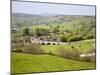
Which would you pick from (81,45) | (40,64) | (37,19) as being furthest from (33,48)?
(81,45)

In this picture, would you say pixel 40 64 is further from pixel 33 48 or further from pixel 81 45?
pixel 81 45

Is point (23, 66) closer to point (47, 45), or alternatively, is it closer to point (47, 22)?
point (47, 45)

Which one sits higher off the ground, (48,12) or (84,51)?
(48,12)

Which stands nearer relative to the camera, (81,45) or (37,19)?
(37,19)

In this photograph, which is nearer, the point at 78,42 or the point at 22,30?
the point at 22,30

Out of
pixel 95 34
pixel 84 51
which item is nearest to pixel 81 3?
pixel 95 34

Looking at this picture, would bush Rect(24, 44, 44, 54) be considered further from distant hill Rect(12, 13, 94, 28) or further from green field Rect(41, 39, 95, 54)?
distant hill Rect(12, 13, 94, 28)

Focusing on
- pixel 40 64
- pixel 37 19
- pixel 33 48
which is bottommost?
pixel 40 64
